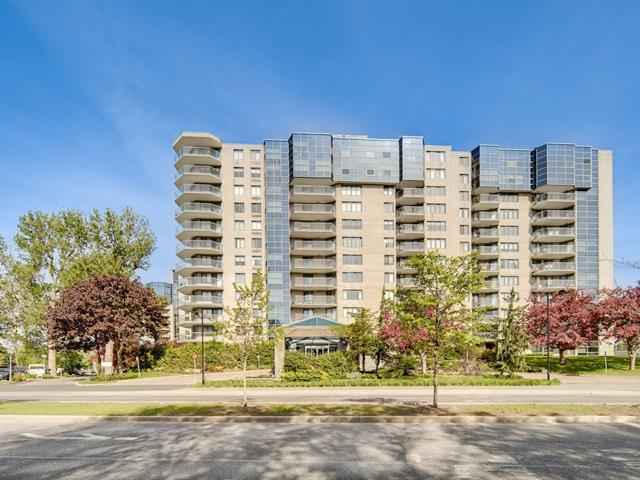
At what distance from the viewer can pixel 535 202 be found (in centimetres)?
6319

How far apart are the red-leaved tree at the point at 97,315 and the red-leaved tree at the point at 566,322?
39.7m

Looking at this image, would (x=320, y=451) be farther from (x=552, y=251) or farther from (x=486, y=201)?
(x=552, y=251)

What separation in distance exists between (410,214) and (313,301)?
63.3 ft

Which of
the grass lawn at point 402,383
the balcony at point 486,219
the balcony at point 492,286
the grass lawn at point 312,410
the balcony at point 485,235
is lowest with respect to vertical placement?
the grass lawn at point 402,383

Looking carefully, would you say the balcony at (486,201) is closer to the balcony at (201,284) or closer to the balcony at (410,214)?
the balcony at (410,214)

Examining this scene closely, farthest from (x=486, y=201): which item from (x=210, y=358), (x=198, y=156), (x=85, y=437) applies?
(x=85, y=437)

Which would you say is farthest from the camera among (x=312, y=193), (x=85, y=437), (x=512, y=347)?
(x=312, y=193)

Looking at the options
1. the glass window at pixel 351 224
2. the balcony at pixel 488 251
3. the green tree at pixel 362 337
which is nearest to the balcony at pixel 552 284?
the balcony at pixel 488 251

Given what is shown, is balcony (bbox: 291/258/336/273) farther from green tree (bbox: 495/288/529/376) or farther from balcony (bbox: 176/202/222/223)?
green tree (bbox: 495/288/529/376)

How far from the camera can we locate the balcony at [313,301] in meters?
56.9

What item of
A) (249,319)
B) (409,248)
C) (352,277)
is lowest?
(249,319)

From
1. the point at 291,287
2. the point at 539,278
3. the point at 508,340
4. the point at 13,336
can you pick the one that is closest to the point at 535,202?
the point at 539,278

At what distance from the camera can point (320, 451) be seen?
39.1 feet

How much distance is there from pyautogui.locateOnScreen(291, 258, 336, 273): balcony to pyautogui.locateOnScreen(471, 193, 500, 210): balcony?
24577 millimetres
